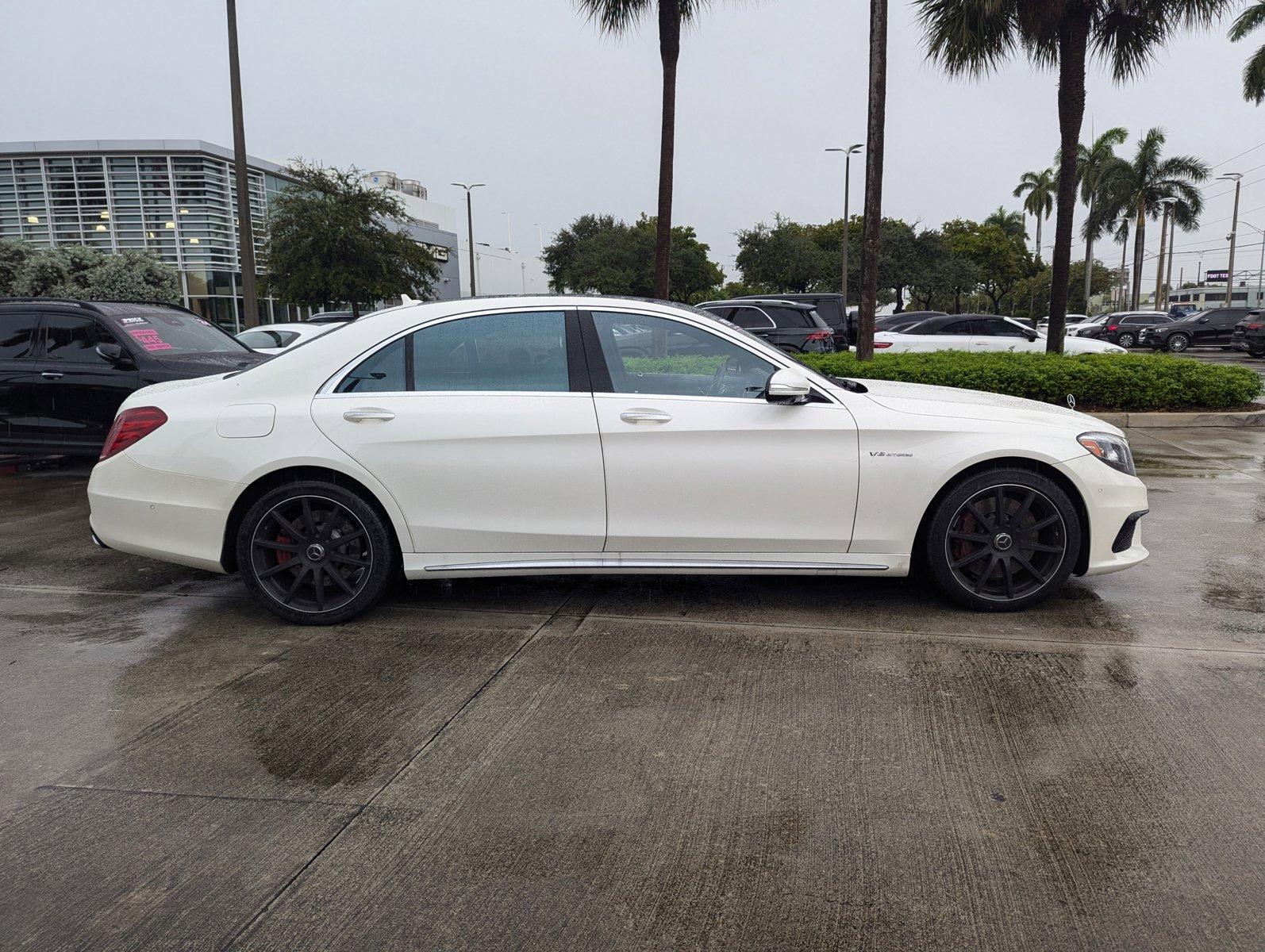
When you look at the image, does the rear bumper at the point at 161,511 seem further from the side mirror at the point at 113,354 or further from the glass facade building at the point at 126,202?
the glass facade building at the point at 126,202

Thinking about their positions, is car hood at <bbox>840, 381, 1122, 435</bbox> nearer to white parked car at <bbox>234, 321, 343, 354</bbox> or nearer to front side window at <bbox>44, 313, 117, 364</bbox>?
front side window at <bbox>44, 313, 117, 364</bbox>

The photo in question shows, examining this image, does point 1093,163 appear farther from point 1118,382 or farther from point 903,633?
point 903,633

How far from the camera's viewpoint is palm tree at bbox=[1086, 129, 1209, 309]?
Result: 54344mm

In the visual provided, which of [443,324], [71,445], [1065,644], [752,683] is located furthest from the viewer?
[71,445]

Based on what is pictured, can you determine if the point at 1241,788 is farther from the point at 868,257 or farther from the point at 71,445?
the point at 868,257

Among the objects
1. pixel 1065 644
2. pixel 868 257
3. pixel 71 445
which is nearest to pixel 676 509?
pixel 1065 644

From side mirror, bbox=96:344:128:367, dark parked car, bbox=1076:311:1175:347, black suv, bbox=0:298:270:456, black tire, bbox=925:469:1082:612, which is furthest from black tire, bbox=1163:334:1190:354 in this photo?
side mirror, bbox=96:344:128:367

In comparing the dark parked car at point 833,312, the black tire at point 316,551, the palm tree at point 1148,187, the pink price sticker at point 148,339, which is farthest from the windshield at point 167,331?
the palm tree at point 1148,187

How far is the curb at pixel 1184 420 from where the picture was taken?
12.2 metres

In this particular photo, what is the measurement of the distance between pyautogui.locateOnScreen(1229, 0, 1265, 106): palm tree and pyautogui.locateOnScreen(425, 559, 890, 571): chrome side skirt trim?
38.8 metres

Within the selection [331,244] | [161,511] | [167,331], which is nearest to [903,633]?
[161,511]

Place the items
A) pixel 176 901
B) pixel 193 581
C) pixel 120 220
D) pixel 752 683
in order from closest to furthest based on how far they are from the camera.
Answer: pixel 176 901, pixel 752 683, pixel 193 581, pixel 120 220

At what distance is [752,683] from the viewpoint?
4.03m

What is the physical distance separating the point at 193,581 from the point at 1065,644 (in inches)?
189
